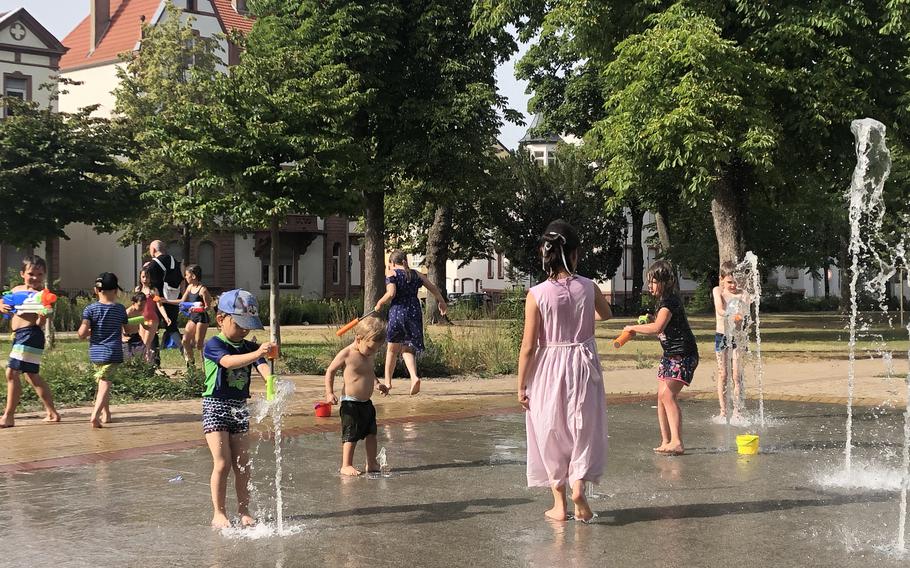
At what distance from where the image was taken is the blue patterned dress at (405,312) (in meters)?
12.3

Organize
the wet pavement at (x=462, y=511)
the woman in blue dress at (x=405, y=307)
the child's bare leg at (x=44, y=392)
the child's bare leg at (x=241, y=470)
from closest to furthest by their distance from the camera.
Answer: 1. the wet pavement at (x=462, y=511)
2. the child's bare leg at (x=241, y=470)
3. the child's bare leg at (x=44, y=392)
4. the woman in blue dress at (x=405, y=307)

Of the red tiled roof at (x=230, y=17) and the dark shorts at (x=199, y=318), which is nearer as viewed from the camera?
the dark shorts at (x=199, y=318)

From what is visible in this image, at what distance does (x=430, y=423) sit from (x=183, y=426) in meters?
2.66

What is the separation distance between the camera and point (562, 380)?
6.29 metres

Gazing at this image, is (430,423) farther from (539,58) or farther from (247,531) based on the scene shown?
(539,58)

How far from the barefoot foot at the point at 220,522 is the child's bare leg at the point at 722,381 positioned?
6.54 meters

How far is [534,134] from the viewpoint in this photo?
35.5 m

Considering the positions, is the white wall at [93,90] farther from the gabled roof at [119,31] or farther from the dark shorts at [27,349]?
the dark shorts at [27,349]

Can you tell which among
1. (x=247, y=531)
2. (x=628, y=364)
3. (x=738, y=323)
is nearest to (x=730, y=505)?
(x=247, y=531)

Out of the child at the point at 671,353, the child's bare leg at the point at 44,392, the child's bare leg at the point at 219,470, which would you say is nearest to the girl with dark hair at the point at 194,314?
the child's bare leg at the point at 44,392

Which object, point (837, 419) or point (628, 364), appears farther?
point (628, 364)

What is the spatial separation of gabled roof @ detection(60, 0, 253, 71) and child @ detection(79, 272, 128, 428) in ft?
151

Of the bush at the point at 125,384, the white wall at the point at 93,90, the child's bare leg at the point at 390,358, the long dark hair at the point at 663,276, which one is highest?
the white wall at the point at 93,90

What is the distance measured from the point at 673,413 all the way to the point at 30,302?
6.55m
